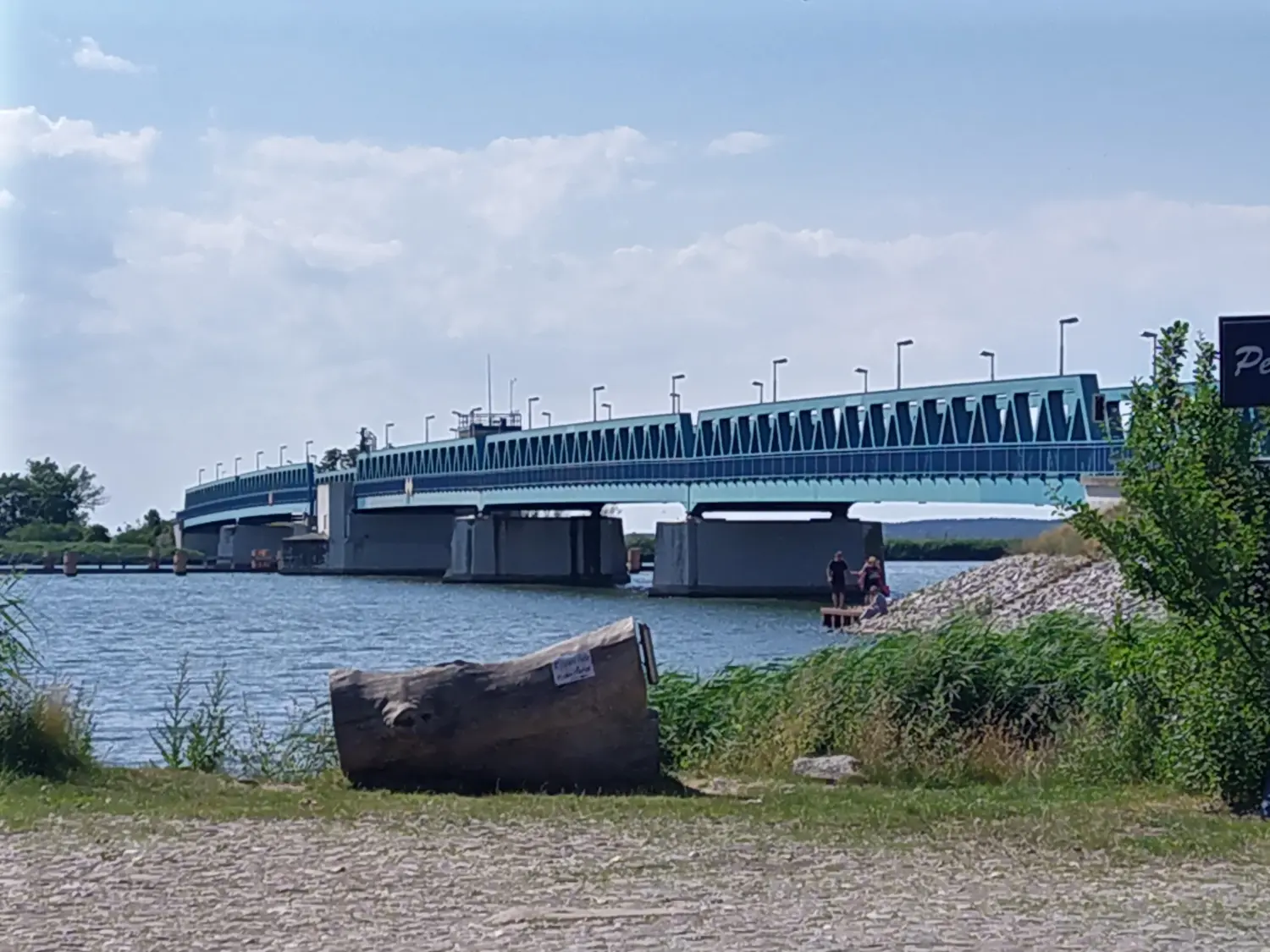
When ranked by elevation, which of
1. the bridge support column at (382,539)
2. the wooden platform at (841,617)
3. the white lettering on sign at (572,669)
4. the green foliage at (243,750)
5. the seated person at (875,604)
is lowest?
the wooden platform at (841,617)

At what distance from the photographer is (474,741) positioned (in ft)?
45.5

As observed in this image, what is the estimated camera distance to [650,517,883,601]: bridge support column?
91188 millimetres

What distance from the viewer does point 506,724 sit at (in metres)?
13.9

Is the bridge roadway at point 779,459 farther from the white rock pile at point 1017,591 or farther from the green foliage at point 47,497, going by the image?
the green foliage at point 47,497

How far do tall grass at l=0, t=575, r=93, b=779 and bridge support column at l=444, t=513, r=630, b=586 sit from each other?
334 ft

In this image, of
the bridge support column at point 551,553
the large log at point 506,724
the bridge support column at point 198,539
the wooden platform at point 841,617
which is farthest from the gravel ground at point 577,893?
the bridge support column at point 198,539

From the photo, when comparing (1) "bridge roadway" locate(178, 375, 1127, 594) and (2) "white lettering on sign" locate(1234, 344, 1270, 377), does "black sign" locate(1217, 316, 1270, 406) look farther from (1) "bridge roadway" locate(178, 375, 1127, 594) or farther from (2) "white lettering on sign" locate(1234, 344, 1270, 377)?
(1) "bridge roadway" locate(178, 375, 1127, 594)

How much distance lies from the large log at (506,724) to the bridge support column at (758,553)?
76.8m

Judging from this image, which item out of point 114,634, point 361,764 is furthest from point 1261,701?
point 114,634

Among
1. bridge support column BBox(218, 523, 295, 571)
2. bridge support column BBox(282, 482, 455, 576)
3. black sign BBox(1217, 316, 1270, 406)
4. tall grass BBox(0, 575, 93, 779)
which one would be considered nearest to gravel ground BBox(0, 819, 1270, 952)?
tall grass BBox(0, 575, 93, 779)


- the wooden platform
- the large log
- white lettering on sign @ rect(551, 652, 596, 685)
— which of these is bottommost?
the wooden platform

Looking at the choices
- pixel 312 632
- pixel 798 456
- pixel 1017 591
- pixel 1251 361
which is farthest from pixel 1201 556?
pixel 798 456

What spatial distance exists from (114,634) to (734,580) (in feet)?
147

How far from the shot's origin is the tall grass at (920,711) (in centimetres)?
1603
